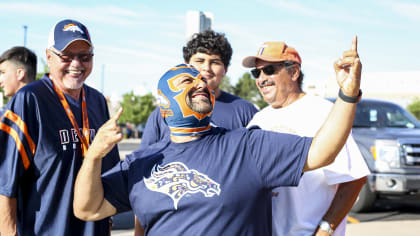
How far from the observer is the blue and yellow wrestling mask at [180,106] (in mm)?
2240

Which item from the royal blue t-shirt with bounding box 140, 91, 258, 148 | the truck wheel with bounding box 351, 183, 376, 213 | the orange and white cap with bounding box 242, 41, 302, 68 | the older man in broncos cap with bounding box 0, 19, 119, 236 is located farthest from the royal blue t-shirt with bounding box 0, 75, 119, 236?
the truck wheel with bounding box 351, 183, 376, 213

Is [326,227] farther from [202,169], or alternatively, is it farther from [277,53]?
[277,53]

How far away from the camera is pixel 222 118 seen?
11.2 feet

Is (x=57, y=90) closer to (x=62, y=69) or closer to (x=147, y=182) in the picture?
(x=62, y=69)

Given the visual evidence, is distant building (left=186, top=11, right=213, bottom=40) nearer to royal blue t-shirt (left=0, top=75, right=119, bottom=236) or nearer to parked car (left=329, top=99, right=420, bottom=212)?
royal blue t-shirt (left=0, top=75, right=119, bottom=236)

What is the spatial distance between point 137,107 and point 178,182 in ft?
165

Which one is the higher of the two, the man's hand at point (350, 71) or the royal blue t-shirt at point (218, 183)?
the man's hand at point (350, 71)

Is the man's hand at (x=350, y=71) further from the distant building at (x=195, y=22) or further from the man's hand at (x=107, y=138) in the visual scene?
the distant building at (x=195, y=22)

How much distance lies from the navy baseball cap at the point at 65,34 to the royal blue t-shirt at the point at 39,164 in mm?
321

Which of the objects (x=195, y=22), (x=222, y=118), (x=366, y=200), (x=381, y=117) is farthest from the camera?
(x=381, y=117)

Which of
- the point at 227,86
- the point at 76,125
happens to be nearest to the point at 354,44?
the point at 76,125

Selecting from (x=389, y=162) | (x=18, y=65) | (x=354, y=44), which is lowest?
(x=389, y=162)

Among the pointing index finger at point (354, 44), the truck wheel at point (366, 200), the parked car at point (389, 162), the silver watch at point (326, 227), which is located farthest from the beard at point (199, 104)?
the truck wheel at point (366, 200)

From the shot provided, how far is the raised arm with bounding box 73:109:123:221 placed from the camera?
211 centimetres
